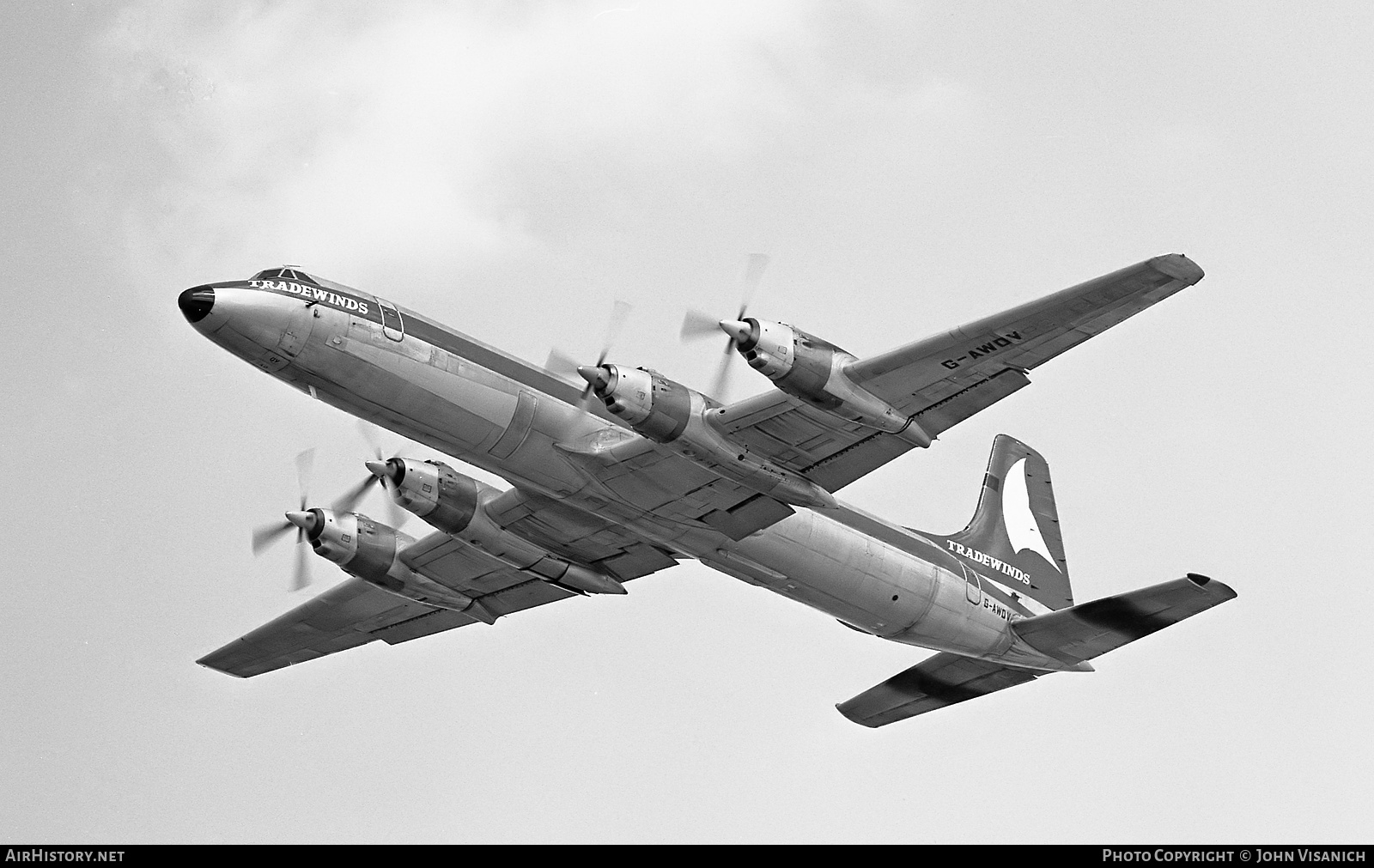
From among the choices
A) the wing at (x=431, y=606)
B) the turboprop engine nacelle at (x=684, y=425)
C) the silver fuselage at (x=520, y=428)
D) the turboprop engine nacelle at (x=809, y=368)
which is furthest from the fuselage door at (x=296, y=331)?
the turboprop engine nacelle at (x=809, y=368)

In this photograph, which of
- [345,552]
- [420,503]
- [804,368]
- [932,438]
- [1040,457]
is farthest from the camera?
[1040,457]

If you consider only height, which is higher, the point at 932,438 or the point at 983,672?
the point at 932,438

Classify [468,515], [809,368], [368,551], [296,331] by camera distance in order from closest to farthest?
[809,368] < [296,331] < [468,515] < [368,551]

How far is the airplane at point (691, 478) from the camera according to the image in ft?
98.3

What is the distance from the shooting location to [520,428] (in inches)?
1282

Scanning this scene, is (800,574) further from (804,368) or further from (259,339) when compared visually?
(259,339)

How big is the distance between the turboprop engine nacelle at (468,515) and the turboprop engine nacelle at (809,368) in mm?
8898

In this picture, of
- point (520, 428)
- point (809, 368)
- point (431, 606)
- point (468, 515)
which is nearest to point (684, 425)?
point (809, 368)

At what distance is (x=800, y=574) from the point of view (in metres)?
35.8

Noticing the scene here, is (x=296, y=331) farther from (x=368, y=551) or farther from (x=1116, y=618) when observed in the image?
(x=1116, y=618)

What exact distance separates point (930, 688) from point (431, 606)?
12902 mm

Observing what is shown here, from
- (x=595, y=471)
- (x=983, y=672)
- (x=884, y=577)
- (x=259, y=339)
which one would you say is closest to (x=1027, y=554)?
(x=983, y=672)

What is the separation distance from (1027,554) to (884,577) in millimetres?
7674

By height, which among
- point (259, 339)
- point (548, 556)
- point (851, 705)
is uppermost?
point (259, 339)
